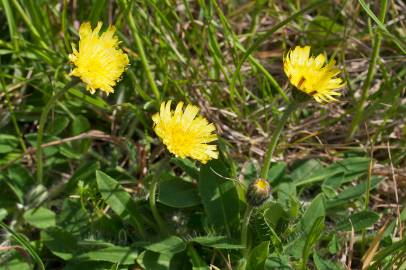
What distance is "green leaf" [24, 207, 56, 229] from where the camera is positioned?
2.05m

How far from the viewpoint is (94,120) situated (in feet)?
8.28

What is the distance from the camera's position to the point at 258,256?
74.9 inches

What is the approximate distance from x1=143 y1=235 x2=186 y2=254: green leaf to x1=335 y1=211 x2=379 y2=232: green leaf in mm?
546

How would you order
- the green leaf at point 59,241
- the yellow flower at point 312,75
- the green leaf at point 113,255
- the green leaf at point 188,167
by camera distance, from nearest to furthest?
the yellow flower at point 312,75
the green leaf at point 113,255
the green leaf at point 59,241
the green leaf at point 188,167

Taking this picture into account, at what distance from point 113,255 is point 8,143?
2.11 feet

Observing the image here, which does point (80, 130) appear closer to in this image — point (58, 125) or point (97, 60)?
point (58, 125)

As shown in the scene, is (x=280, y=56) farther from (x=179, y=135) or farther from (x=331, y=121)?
(x=179, y=135)

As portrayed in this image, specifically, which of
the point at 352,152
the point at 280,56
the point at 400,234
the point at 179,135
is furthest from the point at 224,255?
the point at 280,56

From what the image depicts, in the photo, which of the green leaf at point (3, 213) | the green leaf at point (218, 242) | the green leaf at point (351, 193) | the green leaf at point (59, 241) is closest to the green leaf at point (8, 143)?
the green leaf at point (3, 213)

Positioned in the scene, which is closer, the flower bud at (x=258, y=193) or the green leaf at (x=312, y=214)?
the flower bud at (x=258, y=193)

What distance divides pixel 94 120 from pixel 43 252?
2.06ft

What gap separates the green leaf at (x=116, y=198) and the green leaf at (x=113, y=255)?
11 centimetres

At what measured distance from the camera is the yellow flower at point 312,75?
5.88ft

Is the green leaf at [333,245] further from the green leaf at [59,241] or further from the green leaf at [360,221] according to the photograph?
the green leaf at [59,241]
